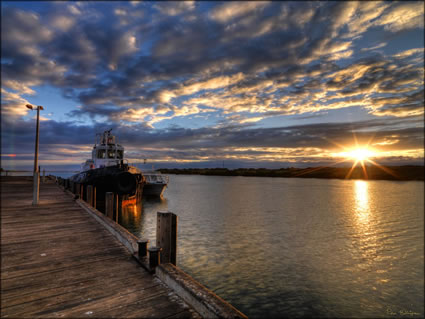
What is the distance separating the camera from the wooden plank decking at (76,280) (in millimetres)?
3299

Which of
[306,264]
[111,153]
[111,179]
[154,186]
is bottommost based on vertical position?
[306,264]

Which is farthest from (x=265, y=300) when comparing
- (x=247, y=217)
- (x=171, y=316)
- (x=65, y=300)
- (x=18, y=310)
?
(x=247, y=217)

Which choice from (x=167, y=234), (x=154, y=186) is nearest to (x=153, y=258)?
(x=167, y=234)

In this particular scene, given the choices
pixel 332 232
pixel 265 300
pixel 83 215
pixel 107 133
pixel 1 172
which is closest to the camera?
pixel 265 300

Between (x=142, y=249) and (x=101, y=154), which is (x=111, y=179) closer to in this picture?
(x=101, y=154)

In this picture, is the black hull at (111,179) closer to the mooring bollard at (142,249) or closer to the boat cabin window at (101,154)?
the boat cabin window at (101,154)

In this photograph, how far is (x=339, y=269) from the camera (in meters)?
10.7

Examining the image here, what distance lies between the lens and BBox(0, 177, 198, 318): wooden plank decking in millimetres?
3299

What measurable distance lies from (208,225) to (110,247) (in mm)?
14067

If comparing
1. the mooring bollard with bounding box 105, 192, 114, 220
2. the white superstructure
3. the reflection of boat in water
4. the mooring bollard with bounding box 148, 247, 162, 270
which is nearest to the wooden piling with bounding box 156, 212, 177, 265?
the mooring bollard with bounding box 148, 247, 162, 270

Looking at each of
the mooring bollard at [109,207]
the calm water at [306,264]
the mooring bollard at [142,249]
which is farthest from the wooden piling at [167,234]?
the mooring bollard at [109,207]

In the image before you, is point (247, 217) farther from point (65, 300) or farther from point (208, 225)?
point (65, 300)

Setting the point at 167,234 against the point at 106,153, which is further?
the point at 106,153

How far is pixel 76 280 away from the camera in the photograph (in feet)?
13.7
